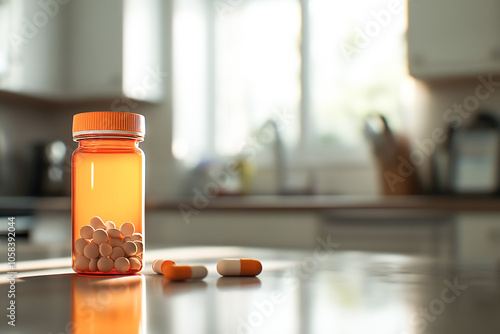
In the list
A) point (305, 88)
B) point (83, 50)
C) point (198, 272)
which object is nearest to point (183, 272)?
point (198, 272)

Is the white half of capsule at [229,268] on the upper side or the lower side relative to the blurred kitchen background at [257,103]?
lower

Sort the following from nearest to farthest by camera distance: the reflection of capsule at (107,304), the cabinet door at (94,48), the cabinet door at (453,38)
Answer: the reflection of capsule at (107,304)
the cabinet door at (453,38)
the cabinet door at (94,48)

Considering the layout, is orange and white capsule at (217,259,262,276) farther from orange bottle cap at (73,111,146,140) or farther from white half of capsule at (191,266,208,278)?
orange bottle cap at (73,111,146,140)

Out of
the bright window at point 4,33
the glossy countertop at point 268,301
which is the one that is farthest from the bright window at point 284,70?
the glossy countertop at point 268,301

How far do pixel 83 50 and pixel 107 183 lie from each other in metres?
3.02

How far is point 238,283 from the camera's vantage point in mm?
631

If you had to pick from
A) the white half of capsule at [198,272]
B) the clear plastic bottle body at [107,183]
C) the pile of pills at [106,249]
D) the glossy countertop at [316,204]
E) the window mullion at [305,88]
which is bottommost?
the glossy countertop at [316,204]

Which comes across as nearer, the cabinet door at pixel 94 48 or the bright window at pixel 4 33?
the bright window at pixel 4 33

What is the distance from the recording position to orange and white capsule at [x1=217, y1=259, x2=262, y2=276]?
0.68 m

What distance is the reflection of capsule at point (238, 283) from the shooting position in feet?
1.99

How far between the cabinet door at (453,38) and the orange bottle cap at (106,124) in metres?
2.29

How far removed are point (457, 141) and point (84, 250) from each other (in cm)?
241

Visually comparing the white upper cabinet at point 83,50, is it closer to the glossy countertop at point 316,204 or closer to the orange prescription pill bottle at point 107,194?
the glossy countertop at point 316,204

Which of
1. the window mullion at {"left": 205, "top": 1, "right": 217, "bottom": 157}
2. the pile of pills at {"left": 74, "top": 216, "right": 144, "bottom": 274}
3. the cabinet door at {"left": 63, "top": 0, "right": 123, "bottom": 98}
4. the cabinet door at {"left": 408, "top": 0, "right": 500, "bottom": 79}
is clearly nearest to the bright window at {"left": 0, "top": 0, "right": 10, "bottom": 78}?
the cabinet door at {"left": 63, "top": 0, "right": 123, "bottom": 98}
